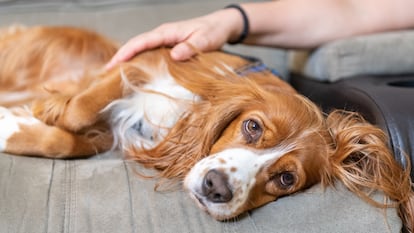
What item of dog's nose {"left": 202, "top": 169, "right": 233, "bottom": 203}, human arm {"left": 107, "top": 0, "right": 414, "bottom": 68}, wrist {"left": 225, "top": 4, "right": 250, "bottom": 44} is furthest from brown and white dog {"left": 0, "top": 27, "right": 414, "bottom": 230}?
human arm {"left": 107, "top": 0, "right": 414, "bottom": 68}

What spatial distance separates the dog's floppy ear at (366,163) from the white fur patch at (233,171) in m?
0.17

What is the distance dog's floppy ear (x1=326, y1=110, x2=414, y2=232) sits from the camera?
1.19 m

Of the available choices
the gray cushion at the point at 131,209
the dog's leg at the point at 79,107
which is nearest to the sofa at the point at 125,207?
the gray cushion at the point at 131,209

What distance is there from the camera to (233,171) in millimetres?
1152

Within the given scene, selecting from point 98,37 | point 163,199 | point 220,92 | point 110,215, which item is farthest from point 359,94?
point 98,37

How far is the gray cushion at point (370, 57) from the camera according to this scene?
1.64 metres

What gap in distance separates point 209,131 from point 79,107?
0.38m

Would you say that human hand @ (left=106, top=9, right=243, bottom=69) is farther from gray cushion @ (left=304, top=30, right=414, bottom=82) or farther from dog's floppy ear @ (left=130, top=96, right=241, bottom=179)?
gray cushion @ (left=304, top=30, right=414, bottom=82)

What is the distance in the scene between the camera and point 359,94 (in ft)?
4.43

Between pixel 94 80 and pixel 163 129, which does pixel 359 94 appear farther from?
pixel 94 80

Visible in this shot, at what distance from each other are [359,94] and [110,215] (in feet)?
2.43

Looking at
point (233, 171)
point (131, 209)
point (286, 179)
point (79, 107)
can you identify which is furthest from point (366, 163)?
A: point (79, 107)

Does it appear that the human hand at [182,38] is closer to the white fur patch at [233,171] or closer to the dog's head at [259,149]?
the dog's head at [259,149]

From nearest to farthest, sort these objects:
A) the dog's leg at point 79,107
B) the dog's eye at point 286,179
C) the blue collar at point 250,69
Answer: the dog's eye at point 286,179
the dog's leg at point 79,107
the blue collar at point 250,69
